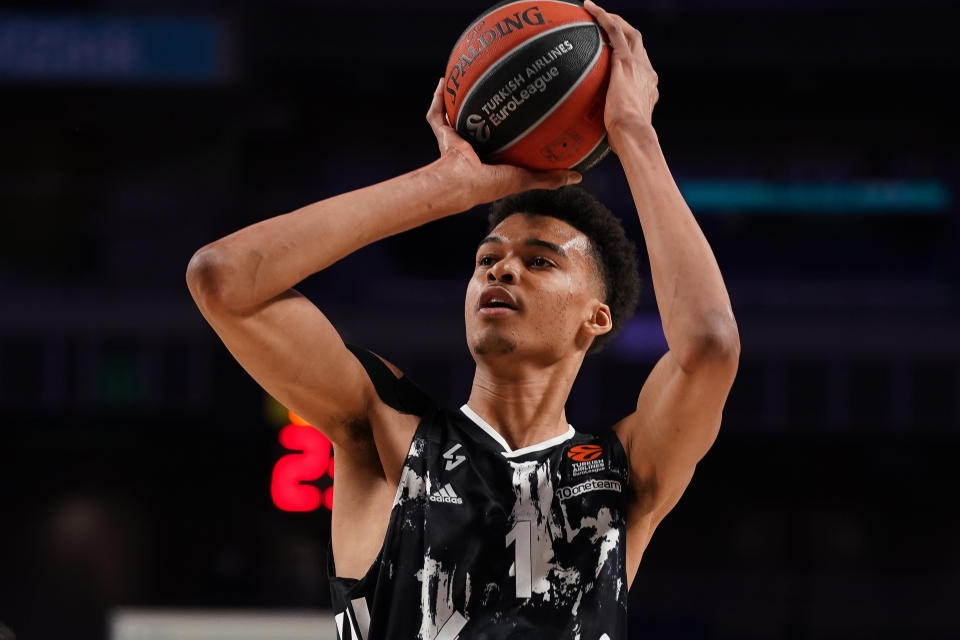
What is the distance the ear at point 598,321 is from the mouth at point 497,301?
0.74ft

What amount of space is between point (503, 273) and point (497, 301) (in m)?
0.07

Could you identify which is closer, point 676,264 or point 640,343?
point 676,264

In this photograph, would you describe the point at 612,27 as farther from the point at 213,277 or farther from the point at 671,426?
the point at 213,277

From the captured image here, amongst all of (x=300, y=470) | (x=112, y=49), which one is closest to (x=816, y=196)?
(x=300, y=470)

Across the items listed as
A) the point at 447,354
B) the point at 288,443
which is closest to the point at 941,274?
the point at 447,354

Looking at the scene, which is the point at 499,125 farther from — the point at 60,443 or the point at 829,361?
the point at 60,443

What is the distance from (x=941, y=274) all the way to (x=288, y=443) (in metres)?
5.56

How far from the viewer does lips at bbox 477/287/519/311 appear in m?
2.56

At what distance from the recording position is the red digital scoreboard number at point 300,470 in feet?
24.6

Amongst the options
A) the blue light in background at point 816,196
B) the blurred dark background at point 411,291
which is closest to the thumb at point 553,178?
the blurred dark background at point 411,291

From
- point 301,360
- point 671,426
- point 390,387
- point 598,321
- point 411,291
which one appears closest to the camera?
point 301,360

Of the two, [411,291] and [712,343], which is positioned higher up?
[712,343]

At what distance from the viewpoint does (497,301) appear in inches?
101

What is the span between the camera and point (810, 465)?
33.1 ft
